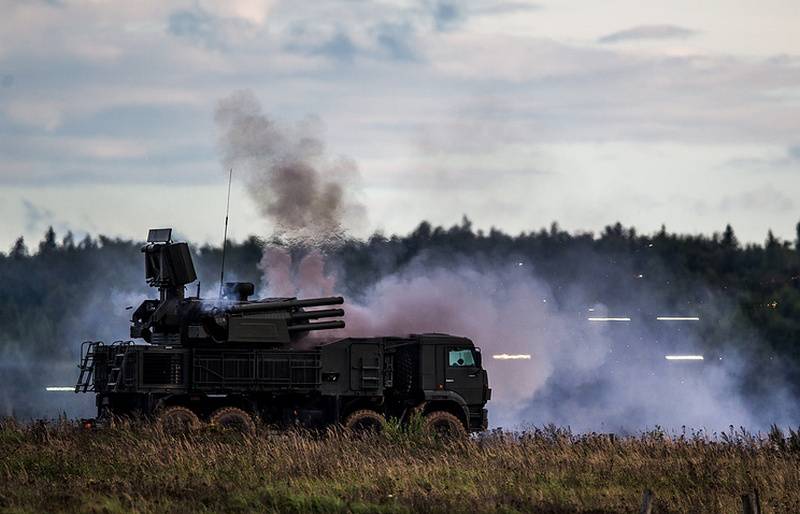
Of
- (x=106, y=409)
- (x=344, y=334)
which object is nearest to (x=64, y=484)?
(x=106, y=409)

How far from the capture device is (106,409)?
135ft

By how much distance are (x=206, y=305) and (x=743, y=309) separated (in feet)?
187

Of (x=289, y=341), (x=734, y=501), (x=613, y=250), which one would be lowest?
(x=734, y=501)

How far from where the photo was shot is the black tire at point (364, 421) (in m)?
41.4

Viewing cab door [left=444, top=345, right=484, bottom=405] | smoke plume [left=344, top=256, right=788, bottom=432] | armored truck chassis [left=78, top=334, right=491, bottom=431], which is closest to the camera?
armored truck chassis [left=78, top=334, right=491, bottom=431]

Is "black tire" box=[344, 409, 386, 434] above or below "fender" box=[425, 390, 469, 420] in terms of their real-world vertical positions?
below

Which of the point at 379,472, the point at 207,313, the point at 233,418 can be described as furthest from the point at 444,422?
the point at 379,472

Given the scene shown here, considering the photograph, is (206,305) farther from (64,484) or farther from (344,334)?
(64,484)

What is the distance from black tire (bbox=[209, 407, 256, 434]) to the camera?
40281 millimetres

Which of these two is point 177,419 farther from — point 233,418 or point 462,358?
point 462,358

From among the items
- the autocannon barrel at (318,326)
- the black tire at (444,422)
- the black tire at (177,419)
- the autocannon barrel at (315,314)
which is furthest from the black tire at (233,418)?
the black tire at (444,422)

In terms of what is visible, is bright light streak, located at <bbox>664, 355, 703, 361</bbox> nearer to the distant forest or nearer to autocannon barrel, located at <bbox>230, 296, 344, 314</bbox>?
the distant forest

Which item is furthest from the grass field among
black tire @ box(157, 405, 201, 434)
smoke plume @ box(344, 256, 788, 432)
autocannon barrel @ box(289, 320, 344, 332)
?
smoke plume @ box(344, 256, 788, 432)

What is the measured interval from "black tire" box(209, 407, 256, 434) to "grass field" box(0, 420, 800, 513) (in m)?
1.74
